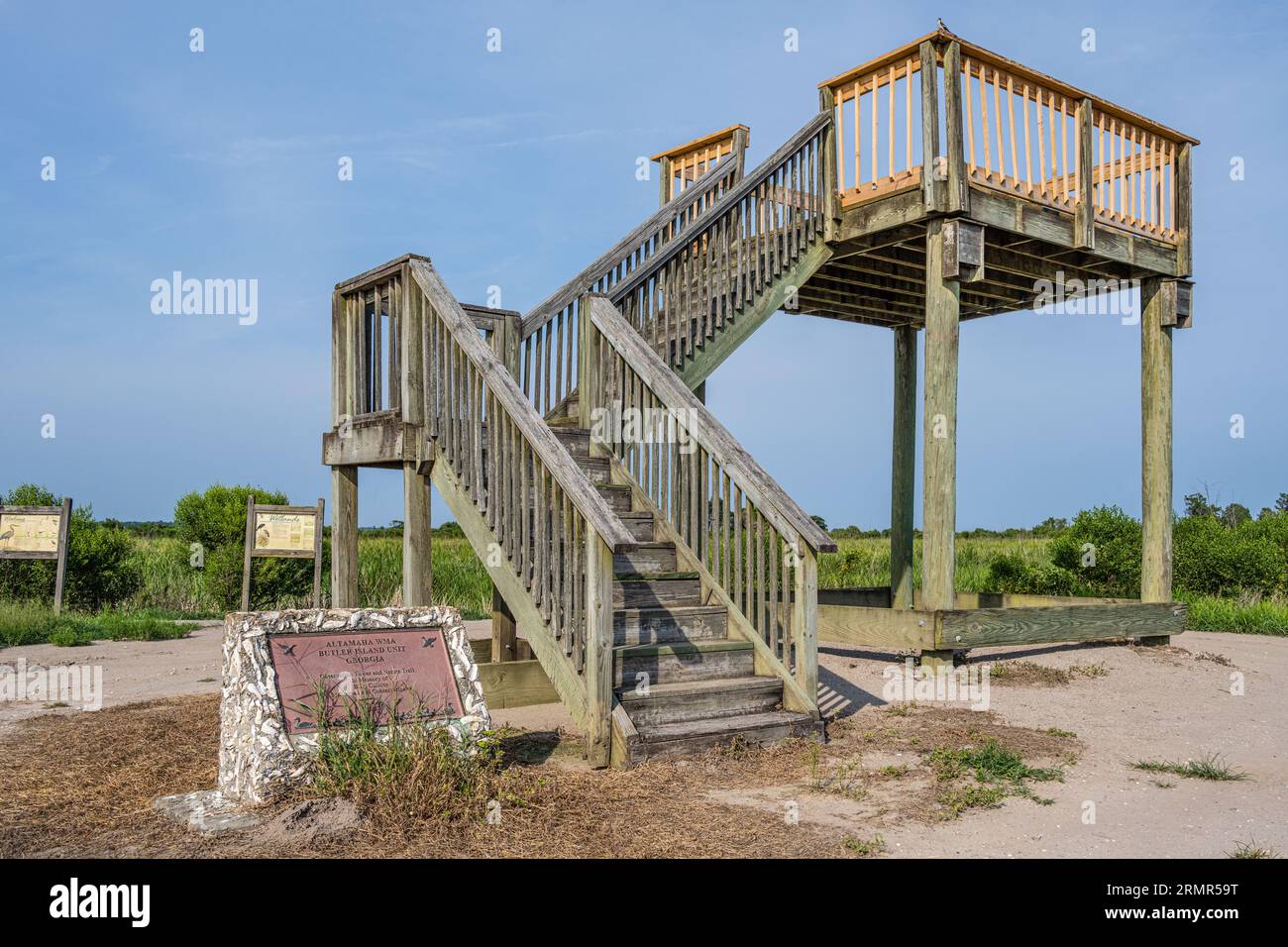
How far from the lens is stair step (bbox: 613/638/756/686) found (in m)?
6.88

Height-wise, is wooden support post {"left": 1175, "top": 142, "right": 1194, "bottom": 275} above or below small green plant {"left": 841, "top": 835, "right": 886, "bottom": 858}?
above

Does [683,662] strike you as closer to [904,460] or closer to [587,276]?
[587,276]

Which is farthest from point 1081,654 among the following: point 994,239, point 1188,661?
point 994,239

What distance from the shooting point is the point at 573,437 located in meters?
9.11

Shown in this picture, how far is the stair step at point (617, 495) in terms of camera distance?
28.3 ft

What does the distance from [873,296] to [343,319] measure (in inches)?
275

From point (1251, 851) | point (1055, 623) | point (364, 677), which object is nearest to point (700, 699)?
point (364, 677)

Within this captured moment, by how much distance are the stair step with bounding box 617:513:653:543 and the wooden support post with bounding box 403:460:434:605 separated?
1504 millimetres

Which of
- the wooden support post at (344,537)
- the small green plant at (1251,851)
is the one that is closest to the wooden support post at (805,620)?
the small green plant at (1251,851)

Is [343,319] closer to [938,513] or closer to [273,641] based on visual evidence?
[273,641]

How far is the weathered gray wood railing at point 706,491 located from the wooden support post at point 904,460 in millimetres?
6618

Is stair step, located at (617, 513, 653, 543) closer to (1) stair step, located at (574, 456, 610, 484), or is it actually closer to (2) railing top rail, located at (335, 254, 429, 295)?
(1) stair step, located at (574, 456, 610, 484)

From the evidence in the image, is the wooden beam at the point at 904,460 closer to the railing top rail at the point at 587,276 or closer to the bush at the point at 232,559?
the railing top rail at the point at 587,276

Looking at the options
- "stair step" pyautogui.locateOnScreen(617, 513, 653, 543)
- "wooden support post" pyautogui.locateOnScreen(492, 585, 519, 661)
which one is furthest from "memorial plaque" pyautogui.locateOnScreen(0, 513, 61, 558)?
"stair step" pyautogui.locateOnScreen(617, 513, 653, 543)
